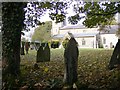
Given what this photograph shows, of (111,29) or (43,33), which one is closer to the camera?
(111,29)

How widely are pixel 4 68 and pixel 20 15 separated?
691mm

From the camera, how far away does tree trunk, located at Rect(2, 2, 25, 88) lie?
325 cm

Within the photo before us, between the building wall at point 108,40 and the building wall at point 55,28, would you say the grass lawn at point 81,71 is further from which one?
the building wall at point 55,28

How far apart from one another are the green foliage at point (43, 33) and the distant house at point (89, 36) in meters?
0.10

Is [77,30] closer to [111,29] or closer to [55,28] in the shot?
[55,28]

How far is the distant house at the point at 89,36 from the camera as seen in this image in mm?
3158

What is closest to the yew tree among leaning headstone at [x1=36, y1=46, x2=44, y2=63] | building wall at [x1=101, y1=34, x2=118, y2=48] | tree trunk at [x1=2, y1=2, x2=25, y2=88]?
tree trunk at [x1=2, y1=2, x2=25, y2=88]

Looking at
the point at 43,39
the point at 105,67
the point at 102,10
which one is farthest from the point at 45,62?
the point at 102,10

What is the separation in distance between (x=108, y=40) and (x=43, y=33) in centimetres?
79

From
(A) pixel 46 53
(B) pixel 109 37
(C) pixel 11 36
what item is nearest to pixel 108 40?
(B) pixel 109 37

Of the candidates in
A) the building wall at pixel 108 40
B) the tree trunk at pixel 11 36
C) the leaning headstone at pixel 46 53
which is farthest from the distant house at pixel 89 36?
the tree trunk at pixel 11 36

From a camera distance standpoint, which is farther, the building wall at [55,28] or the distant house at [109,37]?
the building wall at [55,28]

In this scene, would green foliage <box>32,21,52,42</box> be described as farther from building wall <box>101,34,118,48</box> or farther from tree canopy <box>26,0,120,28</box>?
building wall <box>101,34,118,48</box>

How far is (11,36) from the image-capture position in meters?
3.28
